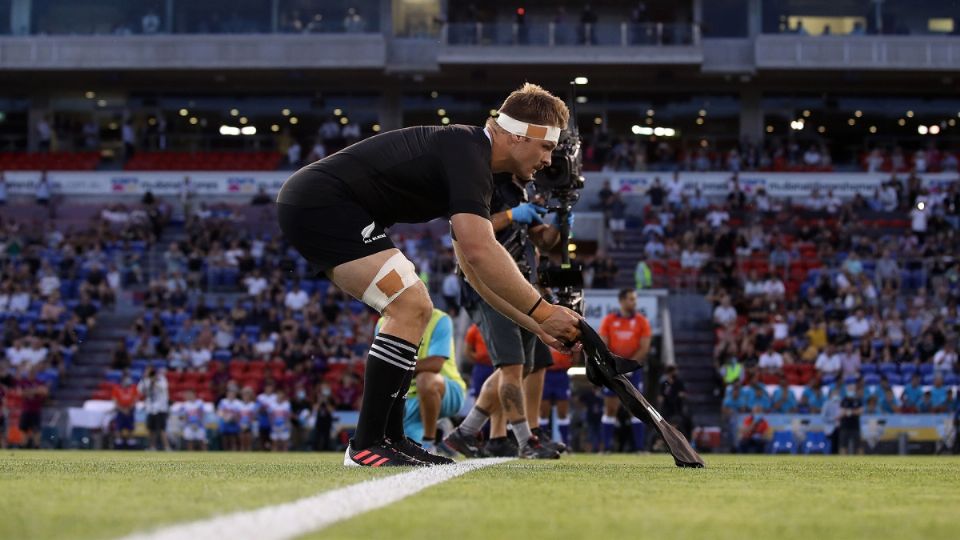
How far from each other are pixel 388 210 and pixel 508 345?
335cm

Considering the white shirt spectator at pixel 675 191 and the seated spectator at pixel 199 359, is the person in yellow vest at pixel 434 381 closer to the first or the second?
the seated spectator at pixel 199 359

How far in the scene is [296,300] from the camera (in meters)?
28.6

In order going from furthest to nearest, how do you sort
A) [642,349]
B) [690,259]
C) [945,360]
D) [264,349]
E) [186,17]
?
1. [186,17]
2. [690,259]
3. [264,349]
4. [945,360]
5. [642,349]

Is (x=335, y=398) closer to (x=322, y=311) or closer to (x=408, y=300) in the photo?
(x=322, y=311)

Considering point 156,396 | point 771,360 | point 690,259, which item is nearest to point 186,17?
point 690,259

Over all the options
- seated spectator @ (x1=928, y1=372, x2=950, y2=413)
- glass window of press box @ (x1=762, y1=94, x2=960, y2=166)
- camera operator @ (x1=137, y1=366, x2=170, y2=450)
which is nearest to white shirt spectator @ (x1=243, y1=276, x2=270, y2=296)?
camera operator @ (x1=137, y1=366, x2=170, y2=450)

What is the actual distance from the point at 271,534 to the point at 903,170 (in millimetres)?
35489

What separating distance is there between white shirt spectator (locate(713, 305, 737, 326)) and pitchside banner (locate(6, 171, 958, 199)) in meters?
7.81

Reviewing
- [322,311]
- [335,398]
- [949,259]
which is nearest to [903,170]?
[949,259]

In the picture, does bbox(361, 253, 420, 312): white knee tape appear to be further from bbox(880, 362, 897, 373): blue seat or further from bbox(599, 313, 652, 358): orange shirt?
bbox(880, 362, 897, 373): blue seat

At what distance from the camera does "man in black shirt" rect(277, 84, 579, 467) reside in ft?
23.4

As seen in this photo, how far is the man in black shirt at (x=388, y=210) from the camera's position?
7.14 m

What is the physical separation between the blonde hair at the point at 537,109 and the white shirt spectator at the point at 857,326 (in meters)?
20.0

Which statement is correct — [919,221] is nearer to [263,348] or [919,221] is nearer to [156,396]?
[263,348]
